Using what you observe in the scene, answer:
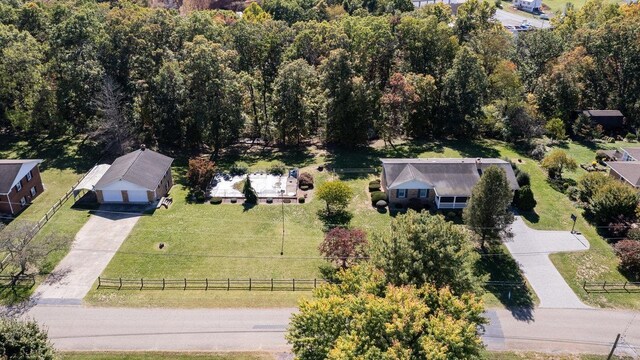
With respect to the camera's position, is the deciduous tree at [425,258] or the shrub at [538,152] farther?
the shrub at [538,152]

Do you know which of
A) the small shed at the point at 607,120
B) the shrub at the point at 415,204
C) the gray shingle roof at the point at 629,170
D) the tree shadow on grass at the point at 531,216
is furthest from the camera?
the small shed at the point at 607,120

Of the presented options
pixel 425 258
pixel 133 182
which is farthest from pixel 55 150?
pixel 425 258

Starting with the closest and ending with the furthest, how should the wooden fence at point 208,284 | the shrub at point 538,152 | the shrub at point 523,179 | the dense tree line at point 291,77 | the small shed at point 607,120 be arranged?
the wooden fence at point 208,284, the shrub at point 523,179, the dense tree line at point 291,77, the shrub at point 538,152, the small shed at point 607,120

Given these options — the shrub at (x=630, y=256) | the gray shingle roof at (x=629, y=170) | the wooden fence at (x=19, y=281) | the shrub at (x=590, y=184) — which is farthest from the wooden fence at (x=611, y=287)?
the wooden fence at (x=19, y=281)

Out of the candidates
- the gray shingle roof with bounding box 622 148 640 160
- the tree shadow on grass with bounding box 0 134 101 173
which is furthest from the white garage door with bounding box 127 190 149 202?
the gray shingle roof with bounding box 622 148 640 160

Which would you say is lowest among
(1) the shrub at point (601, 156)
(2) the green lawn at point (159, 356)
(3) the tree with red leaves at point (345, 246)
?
(2) the green lawn at point (159, 356)

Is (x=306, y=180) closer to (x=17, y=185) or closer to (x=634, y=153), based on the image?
(x=17, y=185)

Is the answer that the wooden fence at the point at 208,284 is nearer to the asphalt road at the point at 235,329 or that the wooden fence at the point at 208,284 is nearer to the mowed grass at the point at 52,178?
the asphalt road at the point at 235,329
